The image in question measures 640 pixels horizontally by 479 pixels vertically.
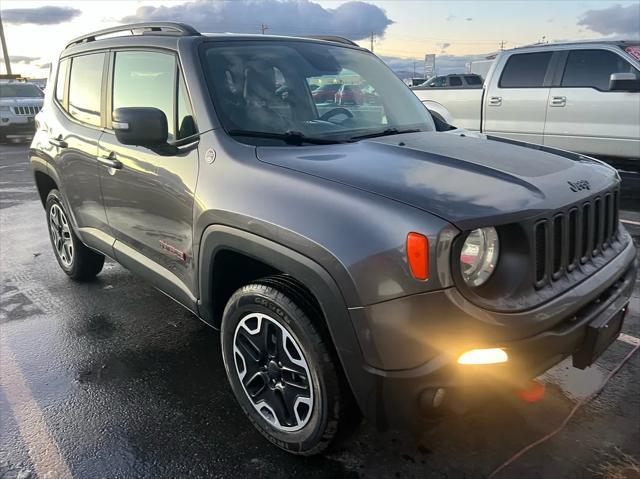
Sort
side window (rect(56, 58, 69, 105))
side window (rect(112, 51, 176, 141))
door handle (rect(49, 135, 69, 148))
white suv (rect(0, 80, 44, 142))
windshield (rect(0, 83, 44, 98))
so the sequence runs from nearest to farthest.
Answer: side window (rect(112, 51, 176, 141)) → door handle (rect(49, 135, 69, 148)) → side window (rect(56, 58, 69, 105)) → white suv (rect(0, 80, 44, 142)) → windshield (rect(0, 83, 44, 98))

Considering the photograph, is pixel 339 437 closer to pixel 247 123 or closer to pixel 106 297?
pixel 247 123

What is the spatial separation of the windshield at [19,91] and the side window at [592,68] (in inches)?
614

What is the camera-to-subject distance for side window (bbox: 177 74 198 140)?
2.85m

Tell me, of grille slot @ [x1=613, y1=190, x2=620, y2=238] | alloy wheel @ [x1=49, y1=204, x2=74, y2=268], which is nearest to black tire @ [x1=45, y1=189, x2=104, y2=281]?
alloy wheel @ [x1=49, y1=204, x2=74, y2=268]

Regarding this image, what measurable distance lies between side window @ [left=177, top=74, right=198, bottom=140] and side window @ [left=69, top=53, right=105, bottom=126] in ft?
3.56

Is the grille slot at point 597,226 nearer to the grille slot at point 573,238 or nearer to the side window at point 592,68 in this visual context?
the grille slot at point 573,238

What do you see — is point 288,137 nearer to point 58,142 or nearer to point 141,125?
point 141,125

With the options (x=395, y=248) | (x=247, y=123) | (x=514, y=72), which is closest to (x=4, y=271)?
(x=247, y=123)

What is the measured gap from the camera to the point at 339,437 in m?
2.36

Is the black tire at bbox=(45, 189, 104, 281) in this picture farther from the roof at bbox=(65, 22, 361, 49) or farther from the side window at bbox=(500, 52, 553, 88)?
the side window at bbox=(500, 52, 553, 88)

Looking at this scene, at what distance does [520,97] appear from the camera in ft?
27.1

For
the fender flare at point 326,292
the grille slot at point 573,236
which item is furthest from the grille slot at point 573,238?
the fender flare at point 326,292

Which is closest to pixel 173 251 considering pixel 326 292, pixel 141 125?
pixel 141 125

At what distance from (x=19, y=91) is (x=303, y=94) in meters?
16.9
